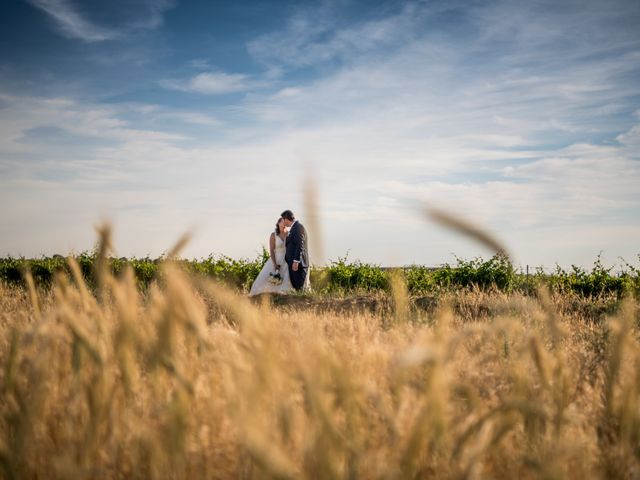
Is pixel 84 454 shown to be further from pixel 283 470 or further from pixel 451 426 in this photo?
pixel 451 426

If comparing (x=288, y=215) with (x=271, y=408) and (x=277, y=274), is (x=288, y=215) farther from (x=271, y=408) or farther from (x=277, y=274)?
(x=271, y=408)

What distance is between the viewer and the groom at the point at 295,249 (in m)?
8.75

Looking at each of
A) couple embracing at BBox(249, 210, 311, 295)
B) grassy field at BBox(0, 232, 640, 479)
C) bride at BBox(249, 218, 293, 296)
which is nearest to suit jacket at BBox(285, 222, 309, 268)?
couple embracing at BBox(249, 210, 311, 295)

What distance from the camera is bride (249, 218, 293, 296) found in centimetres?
905

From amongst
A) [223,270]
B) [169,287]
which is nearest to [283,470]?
[169,287]

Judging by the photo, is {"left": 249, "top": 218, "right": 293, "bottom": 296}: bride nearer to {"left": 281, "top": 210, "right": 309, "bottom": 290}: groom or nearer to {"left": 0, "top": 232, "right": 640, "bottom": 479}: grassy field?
{"left": 281, "top": 210, "right": 309, "bottom": 290}: groom

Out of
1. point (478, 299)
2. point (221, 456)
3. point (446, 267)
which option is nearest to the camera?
point (221, 456)

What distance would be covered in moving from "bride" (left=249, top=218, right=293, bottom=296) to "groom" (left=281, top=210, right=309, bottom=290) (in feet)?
0.55

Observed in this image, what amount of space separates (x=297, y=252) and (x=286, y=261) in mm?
279

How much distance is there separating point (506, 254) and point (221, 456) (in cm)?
129

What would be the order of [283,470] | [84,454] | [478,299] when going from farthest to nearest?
1. [478,299]
2. [84,454]
3. [283,470]

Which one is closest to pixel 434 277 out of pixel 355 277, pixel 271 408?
pixel 355 277

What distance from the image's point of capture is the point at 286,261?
29.3ft

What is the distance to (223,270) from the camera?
10758 millimetres
